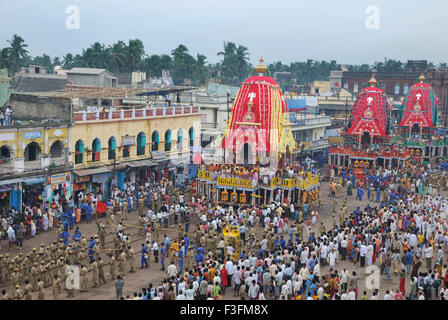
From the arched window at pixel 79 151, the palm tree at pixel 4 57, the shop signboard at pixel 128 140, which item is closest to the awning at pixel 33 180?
the arched window at pixel 79 151

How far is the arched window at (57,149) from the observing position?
102 feet

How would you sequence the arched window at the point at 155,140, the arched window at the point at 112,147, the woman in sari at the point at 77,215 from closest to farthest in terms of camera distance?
the woman in sari at the point at 77,215 < the arched window at the point at 112,147 < the arched window at the point at 155,140

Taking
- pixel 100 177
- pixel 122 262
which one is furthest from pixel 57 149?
pixel 122 262

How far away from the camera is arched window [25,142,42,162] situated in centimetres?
2958

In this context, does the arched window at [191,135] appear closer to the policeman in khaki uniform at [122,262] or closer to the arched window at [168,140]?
the arched window at [168,140]

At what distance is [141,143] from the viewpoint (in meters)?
37.0

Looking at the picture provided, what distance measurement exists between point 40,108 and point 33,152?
3.37m

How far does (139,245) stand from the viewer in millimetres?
25125

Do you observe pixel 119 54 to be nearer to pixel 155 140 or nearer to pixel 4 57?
pixel 4 57

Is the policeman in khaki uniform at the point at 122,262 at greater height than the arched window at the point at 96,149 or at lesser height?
lesser

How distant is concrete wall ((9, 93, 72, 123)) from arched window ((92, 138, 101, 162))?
103 inches

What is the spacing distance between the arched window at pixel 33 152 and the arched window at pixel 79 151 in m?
2.80

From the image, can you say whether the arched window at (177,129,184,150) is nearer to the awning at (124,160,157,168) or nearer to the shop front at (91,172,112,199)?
the awning at (124,160,157,168)
